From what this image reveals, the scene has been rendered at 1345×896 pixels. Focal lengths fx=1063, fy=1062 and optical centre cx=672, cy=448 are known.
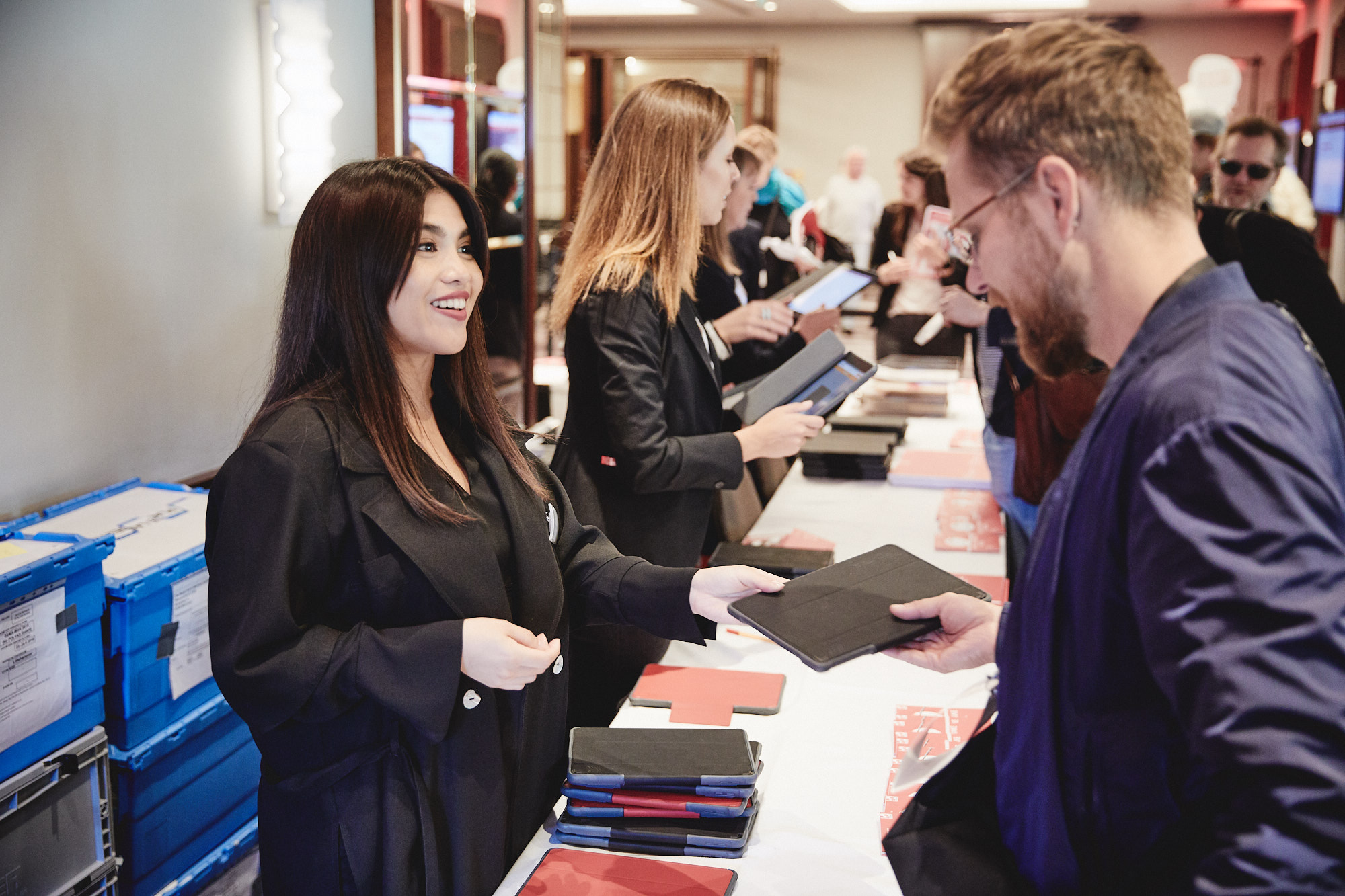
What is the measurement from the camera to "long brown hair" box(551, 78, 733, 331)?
2166 millimetres

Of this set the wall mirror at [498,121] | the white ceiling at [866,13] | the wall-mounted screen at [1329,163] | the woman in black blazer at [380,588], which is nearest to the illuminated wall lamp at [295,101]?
the wall mirror at [498,121]

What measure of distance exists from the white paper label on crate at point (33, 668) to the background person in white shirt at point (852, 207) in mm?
10838

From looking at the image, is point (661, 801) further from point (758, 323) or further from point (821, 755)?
point (758, 323)

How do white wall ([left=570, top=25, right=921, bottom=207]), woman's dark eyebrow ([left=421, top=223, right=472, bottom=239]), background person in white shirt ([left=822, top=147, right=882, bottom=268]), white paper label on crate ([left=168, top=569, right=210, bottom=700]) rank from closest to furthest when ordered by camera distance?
woman's dark eyebrow ([left=421, top=223, right=472, bottom=239]), white paper label on crate ([left=168, top=569, right=210, bottom=700]), background person in white shirt ([left=822, top=147, right=882, bottom=268]), white wall ([left=570, top=25, right=921, bottom=207])

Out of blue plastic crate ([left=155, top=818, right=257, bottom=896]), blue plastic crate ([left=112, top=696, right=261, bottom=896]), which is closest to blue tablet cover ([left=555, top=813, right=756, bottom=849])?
blue plastic crate ([left=112, top=696, right=261, bottom=896])

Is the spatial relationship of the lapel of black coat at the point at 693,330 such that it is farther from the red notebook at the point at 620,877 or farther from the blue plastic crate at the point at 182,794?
the blue plastic crate at the point at 182,794

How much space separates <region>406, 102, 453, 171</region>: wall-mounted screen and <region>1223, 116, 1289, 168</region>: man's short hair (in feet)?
10.5

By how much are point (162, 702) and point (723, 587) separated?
1.47 meters

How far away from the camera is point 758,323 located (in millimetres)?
2781

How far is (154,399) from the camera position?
2.88m

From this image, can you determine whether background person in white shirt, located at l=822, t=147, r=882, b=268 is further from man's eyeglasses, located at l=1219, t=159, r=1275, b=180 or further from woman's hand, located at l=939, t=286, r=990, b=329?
woman's hand, located at l=939, t=286, r=990, b=329

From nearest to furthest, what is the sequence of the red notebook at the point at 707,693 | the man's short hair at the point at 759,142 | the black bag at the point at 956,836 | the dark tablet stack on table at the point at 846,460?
1. the black bag at the point at 956,836
2. the red notebook at the point at 707,693
3. the dark tablet stack on table at the point at 846,460
4. the man's short hair at the point at 759,142

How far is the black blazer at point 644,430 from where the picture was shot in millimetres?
2115

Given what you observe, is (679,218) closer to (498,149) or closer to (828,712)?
(828,712)
